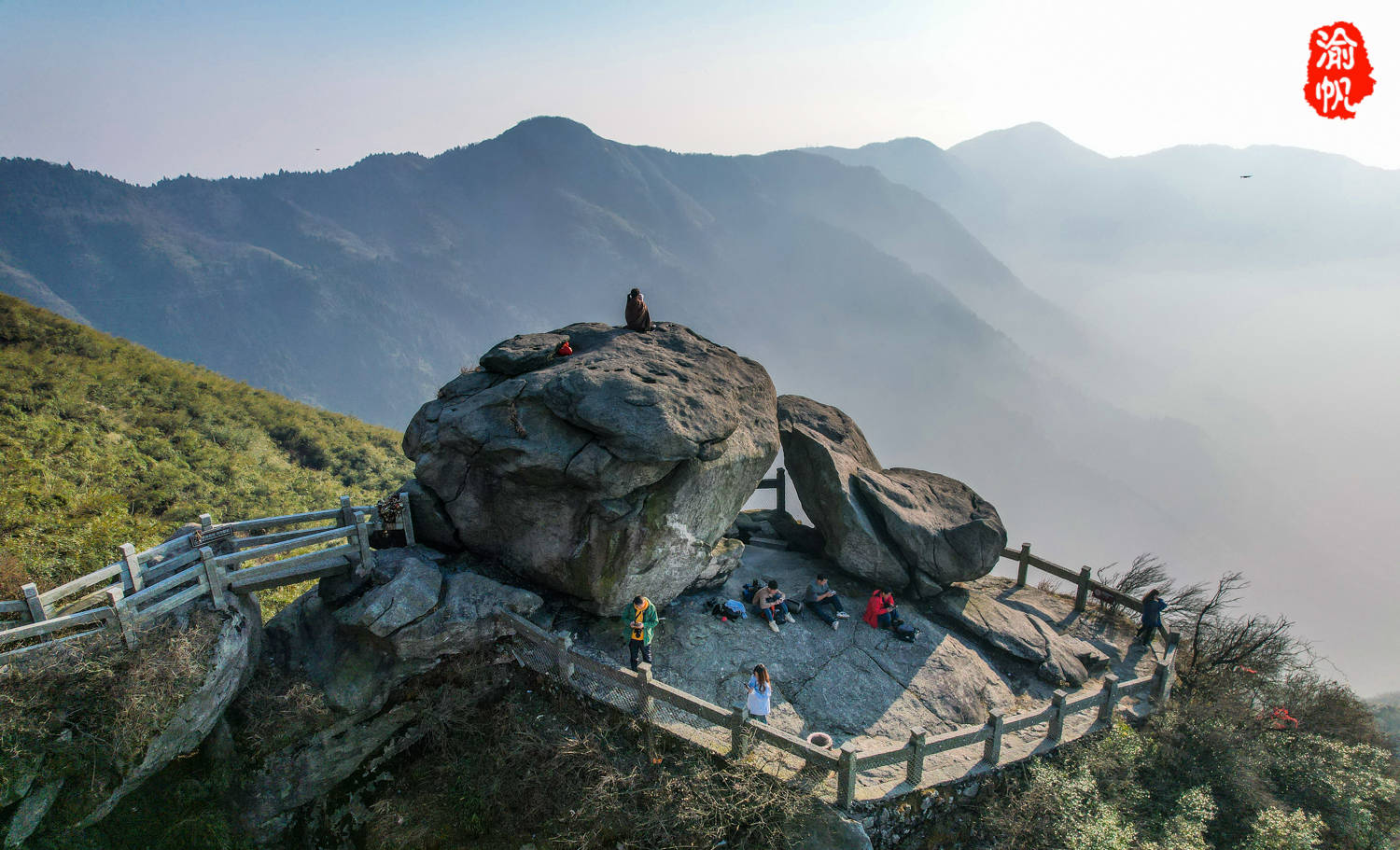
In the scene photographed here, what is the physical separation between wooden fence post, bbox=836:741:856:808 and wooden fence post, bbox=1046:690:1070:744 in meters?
4.54

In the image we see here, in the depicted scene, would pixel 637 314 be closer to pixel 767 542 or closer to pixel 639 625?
pixel 767 542

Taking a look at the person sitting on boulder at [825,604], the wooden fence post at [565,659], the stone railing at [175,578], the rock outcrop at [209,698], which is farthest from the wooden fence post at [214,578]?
the person sitting on boulder at [825,604]

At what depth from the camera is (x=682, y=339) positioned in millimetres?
15125

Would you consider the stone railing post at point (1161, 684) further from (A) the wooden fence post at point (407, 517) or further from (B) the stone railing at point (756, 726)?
(A) the wooden fence post at point (407, 517)

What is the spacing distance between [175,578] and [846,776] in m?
10.2

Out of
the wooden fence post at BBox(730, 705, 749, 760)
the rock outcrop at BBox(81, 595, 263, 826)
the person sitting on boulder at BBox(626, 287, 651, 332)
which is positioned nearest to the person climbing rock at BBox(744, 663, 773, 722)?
the wooden fence post at BBox(730, 705, 749, 760)

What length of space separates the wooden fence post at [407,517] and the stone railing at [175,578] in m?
0.02

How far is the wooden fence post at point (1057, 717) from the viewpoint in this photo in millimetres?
10969

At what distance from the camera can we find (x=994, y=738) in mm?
10227

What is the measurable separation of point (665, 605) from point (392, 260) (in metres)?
199

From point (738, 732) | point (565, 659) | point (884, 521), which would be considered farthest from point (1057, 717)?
point (565, 659)

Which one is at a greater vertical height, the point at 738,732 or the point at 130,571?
the point at 130,571

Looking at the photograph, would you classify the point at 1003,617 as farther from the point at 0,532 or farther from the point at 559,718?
the point at 0,532

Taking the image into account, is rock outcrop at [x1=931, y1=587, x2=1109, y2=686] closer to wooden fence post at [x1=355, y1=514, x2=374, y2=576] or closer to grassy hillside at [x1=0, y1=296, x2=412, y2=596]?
wooden fence post at [x1=355, y1=514, x2=374, y2=576]
